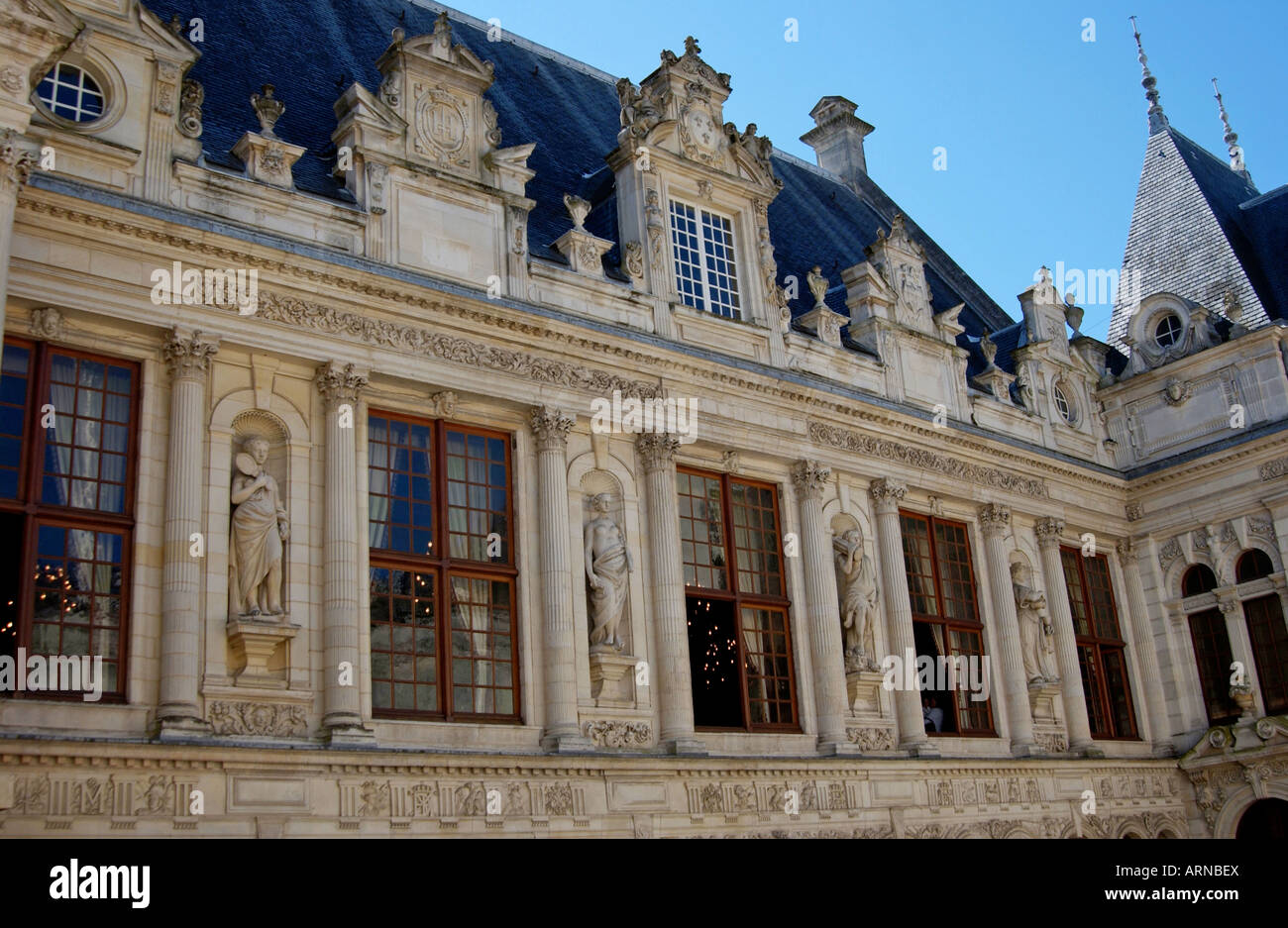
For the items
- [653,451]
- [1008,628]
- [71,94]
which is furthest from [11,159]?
[1008,628]

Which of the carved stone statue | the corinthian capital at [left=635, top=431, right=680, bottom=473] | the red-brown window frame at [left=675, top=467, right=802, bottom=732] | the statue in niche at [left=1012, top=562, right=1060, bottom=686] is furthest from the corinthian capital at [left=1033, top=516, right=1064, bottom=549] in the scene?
the corinthian capital at [left=635, top=431, right=680, bottom=473]

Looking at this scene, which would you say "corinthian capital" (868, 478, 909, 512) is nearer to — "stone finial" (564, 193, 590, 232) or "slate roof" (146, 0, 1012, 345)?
"slate roof" (146, 0, 1012, 345)

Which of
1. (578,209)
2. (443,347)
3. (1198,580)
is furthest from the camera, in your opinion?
(1198,580)

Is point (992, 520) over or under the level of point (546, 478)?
over

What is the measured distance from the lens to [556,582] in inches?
685

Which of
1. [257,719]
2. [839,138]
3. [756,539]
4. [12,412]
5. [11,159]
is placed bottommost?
[257,719]

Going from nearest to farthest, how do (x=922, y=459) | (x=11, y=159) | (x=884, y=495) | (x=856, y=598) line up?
1. (x=11, y=159)
2. (x=856, y=598)
3. (x=884, y=495)
4. (x=922, y=459)

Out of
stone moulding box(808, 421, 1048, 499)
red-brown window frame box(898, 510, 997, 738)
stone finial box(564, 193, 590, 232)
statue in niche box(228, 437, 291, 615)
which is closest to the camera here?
statue in niche box(228, 437, 291, 615)

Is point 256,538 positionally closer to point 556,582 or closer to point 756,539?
point 556,582

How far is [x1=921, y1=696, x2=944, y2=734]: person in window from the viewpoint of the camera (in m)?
21.8

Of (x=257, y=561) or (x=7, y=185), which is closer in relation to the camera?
(x=7, y=185)

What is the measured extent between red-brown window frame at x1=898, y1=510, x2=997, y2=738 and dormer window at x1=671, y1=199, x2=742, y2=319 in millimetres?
4572

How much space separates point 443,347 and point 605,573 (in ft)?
11.6
